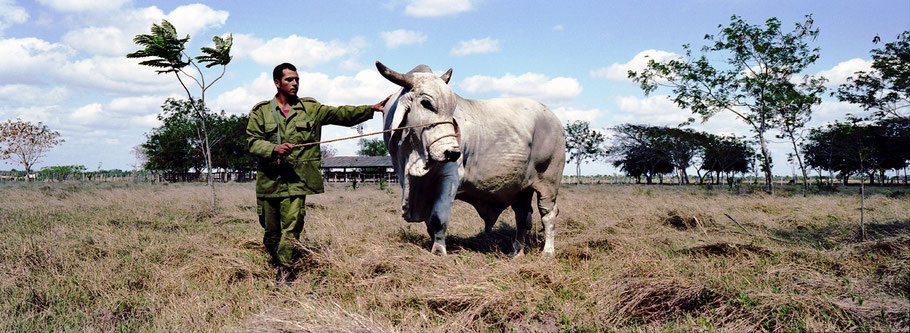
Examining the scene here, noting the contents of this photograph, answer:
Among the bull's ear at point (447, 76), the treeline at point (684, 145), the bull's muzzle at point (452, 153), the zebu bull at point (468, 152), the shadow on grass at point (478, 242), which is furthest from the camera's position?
the treeline at point (684, 145)

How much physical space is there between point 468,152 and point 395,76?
97 centimetres

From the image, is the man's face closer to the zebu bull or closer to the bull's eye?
the zebu bull

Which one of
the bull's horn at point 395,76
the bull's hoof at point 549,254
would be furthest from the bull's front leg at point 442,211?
the bull's hoof at point 549,254

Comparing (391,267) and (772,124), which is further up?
(772,124)

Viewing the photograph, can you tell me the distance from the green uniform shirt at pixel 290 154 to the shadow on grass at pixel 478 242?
156 cm

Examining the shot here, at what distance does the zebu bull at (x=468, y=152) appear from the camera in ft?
12.8

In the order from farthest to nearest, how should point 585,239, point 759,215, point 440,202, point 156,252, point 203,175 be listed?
point 203,175 < point 759,215 < point 585,239 < point 156,252 < point 440,202

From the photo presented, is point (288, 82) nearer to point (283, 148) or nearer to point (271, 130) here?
point (271, 130)

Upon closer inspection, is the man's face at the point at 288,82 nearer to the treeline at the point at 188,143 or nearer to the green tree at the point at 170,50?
the green tree at the point at 170,50

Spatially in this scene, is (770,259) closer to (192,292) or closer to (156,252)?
(192,292)

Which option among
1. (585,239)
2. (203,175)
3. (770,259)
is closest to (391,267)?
(585,239)

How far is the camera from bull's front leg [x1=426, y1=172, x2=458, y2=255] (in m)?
4.24

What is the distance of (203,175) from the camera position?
2216 inches

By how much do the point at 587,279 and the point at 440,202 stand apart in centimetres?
143
